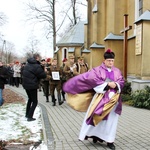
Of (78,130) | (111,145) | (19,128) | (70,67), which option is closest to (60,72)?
(70,67)

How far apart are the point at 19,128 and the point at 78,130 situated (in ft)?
4.70

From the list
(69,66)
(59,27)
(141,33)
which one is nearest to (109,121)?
(69,66)

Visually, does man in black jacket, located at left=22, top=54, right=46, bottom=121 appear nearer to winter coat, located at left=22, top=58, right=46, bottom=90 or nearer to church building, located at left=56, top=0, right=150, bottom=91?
winter coat, located at left=22, top=58, right=46, bottom=90

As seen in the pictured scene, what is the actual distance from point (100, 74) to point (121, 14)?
12.6 meters

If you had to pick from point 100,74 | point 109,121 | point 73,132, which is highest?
point 100,74

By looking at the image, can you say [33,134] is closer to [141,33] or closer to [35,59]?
[35,59]

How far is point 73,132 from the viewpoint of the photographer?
23.2 ft

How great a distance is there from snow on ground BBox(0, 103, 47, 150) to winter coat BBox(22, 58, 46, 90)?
960mm

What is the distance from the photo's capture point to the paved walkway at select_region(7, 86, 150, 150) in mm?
5883

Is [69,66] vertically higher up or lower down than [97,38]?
lower down

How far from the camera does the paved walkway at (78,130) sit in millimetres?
5883

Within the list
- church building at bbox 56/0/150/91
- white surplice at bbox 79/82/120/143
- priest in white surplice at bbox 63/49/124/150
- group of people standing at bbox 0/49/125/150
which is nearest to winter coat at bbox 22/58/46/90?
group of people standing at bbox 0/49/125/150

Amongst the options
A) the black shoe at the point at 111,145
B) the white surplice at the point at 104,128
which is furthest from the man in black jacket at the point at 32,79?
the black shoe at the point at 111,145

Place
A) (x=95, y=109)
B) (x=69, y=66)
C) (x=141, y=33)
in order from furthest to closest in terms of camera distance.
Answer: (x=141, y=33) → (x=69, y=66) → (x=95, y=109)
